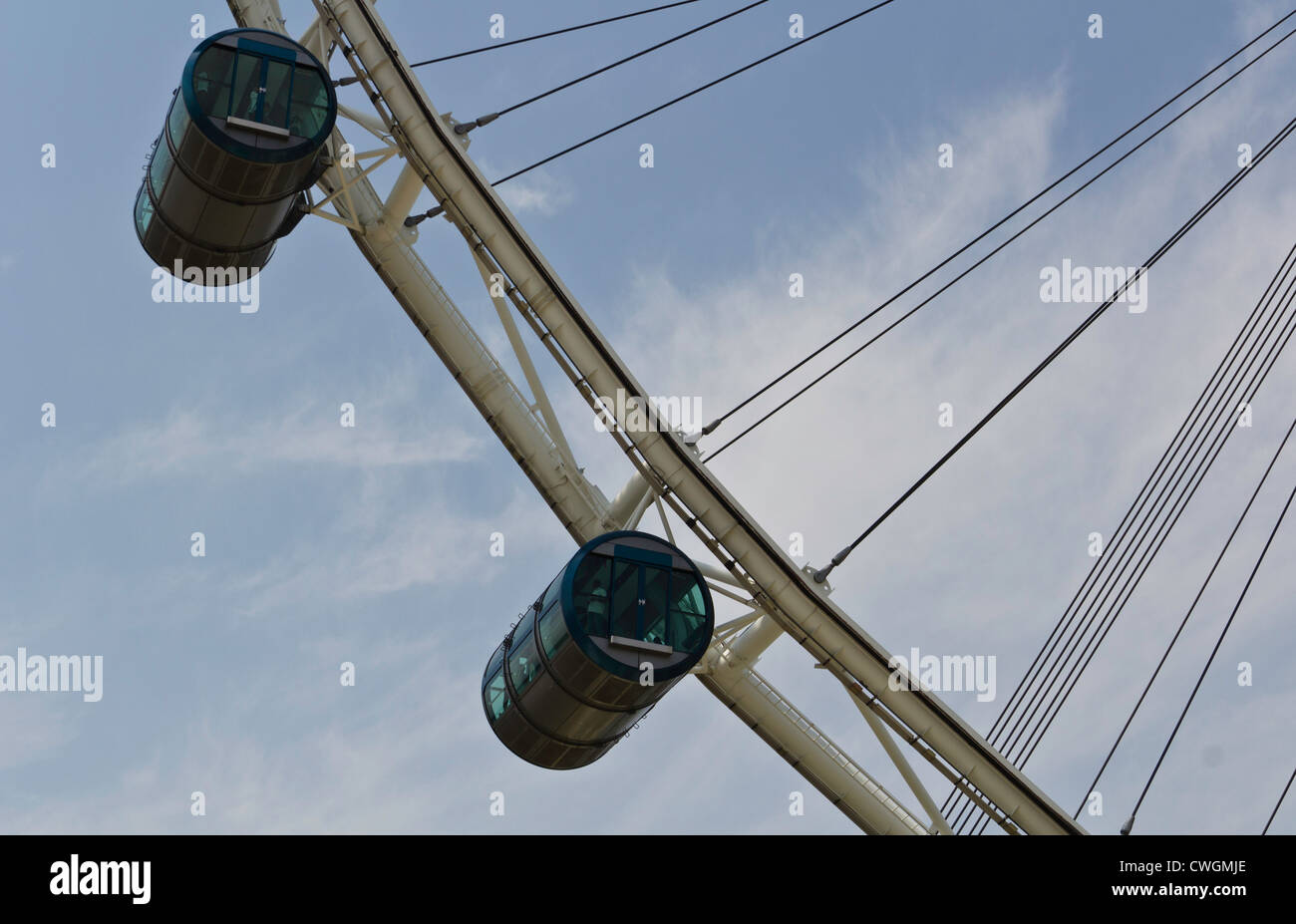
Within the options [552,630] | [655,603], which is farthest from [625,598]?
[552,630]

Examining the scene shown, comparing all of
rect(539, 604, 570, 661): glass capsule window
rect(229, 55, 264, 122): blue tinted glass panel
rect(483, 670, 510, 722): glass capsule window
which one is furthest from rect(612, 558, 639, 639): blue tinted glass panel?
rect(229, 55, 264, 122): blue tinted glass panel

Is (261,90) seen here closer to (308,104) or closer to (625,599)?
(308,104)

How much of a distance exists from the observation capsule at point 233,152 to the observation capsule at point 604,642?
6.78 metres

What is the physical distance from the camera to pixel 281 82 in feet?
80.1

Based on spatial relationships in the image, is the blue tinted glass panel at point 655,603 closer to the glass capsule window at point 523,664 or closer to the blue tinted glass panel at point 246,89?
the glass capsule window at point 523,664

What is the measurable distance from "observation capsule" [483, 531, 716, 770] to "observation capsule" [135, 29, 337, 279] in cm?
678

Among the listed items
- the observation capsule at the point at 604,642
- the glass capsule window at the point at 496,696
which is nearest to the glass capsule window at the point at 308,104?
the observation capsule at the point at 604,642

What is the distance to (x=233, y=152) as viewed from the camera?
77.5 feet

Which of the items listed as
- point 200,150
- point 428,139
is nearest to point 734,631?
point 428,139

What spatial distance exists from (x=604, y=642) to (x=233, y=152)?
27.8ft

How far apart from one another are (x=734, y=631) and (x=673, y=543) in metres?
1.91

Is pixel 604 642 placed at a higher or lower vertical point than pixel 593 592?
lower

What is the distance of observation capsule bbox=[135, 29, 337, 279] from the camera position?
78.0 ft

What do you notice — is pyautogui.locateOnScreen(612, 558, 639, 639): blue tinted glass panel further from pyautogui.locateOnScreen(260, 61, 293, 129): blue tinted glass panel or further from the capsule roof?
pyautogui.locateOnScreen(260, 61, 293, 129): blue tinted glass panel
